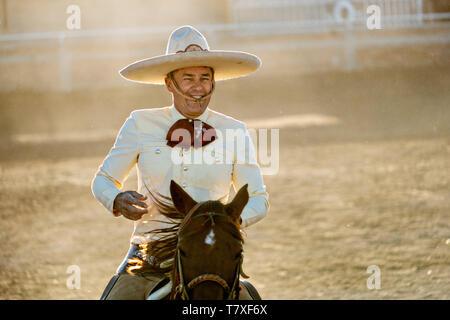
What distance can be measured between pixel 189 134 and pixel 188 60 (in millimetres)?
350

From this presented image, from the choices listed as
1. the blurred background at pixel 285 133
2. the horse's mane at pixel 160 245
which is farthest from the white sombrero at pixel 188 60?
the blurred background at pixel 285 133

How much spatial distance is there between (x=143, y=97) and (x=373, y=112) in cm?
593

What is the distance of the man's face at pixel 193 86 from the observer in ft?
11.5

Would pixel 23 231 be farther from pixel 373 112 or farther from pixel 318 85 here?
pixel 318 85

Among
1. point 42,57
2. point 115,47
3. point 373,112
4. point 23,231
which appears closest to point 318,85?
point 373,112

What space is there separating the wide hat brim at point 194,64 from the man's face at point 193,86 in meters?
0.04

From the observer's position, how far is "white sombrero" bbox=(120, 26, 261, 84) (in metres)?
3.40

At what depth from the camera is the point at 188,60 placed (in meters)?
3.40

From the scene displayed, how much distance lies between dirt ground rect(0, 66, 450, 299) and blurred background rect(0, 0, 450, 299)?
0.04 meters

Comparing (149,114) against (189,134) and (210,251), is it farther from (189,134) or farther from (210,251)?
(210,251)

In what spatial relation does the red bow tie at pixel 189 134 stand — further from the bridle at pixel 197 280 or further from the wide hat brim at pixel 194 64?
the bridle at pixel 197 280

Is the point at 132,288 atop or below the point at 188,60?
below

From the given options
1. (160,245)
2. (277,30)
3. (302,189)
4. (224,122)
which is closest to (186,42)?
(224,122)

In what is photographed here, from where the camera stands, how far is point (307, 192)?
11.9 metres
